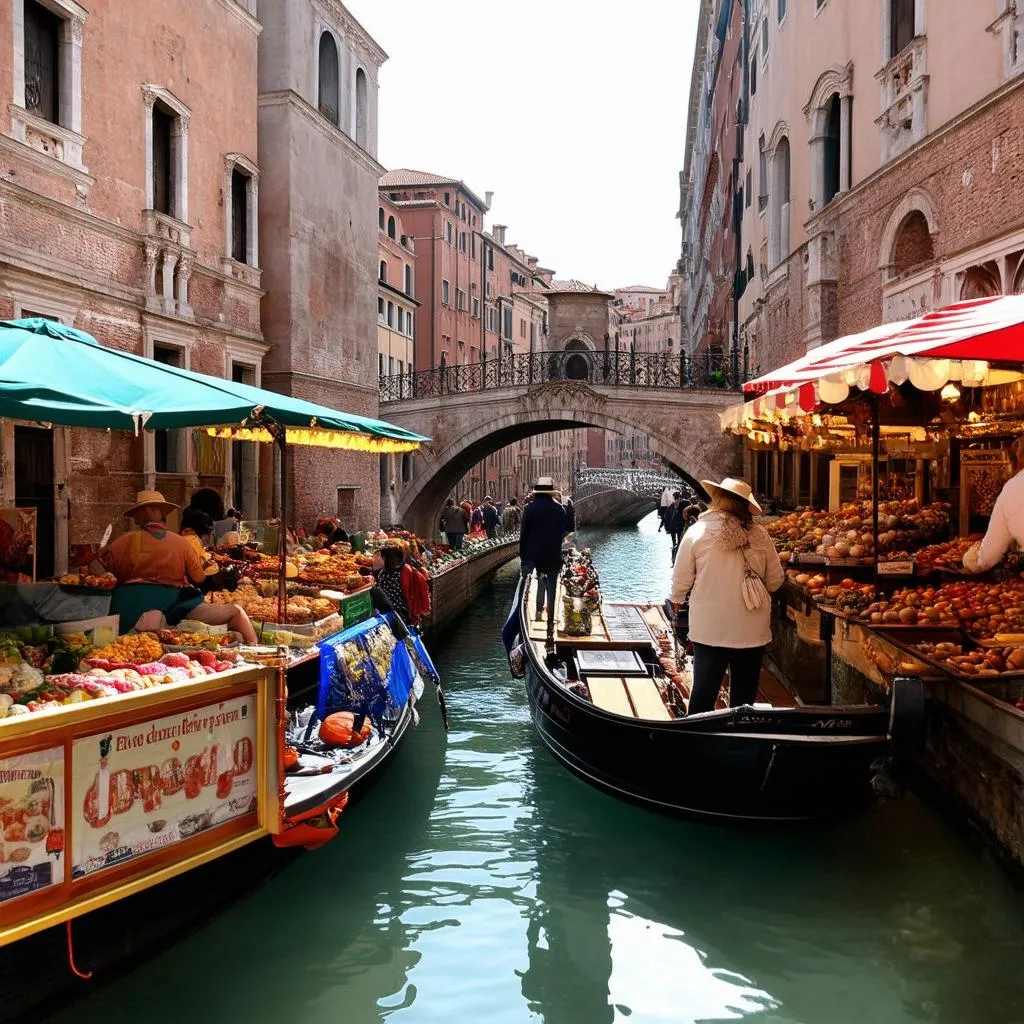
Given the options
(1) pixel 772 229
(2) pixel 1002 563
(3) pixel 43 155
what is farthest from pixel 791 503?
(3) pixel 43 155

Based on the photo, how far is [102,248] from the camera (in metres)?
10.2

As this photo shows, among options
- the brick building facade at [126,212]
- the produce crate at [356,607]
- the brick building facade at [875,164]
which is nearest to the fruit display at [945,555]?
the brick building facade at [875,164]

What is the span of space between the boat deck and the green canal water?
60cm

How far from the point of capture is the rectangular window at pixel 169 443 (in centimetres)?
1167

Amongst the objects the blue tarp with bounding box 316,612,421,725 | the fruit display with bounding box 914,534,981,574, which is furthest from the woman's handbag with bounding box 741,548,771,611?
the fruit display with bounding box 914,534,981,574

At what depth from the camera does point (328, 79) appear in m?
15.8

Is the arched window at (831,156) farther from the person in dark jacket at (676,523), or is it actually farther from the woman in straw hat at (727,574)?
the woman in straw hat at (727,574)

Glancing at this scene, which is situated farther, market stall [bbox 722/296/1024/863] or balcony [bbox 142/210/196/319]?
balcony [bbox 142/210/196/319]

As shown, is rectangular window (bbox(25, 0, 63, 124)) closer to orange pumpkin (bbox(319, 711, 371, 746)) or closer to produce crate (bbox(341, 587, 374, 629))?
produce crate (bbox(341, 587, 374, 629))

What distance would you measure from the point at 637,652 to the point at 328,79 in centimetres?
1155

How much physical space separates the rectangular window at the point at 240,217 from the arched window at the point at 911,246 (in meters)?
7.71

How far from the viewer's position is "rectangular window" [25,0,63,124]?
30.4 feet

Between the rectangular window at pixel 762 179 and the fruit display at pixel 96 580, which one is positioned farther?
the rectangular window at pixel 762 179

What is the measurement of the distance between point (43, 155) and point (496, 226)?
148ft
